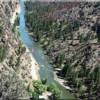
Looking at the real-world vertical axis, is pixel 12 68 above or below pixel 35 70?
above

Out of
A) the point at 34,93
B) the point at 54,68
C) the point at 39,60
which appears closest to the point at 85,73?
the point at 54,68

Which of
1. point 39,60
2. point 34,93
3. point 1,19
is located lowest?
point 34,93

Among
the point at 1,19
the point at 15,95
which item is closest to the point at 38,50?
the point at 1,19

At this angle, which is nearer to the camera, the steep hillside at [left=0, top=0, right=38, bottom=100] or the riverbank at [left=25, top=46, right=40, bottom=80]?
the steep hillside at [left=0, top=0, right=38, bottom=100]

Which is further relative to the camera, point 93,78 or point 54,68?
point 54,68

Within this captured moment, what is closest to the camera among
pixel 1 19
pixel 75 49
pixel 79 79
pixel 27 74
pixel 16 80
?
pixel 16 80

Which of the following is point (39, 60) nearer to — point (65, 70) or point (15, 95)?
point (65, 70)

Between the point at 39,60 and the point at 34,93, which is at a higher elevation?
the point at 39,60

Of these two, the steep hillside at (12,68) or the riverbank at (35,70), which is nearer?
the steep hillside at (12,68)

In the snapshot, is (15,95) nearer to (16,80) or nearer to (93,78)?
(16,80)

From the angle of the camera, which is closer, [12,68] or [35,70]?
[12,68]

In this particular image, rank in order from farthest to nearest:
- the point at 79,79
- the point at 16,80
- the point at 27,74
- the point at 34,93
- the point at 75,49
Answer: the point at 75,49
the point at 79,79
the point at 27,74
the point at 34,93
the point at 16,80
